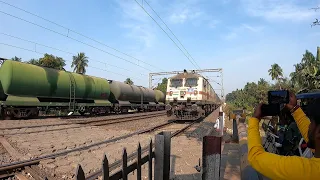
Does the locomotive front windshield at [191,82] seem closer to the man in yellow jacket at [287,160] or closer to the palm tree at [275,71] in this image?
the man in yellow jacket at [287,160]

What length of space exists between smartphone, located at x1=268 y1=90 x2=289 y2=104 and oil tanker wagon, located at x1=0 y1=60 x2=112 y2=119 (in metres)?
15.0

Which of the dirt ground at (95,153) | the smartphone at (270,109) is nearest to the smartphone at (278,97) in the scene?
the smartphone at (270,109)

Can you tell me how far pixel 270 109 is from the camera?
1805 mm

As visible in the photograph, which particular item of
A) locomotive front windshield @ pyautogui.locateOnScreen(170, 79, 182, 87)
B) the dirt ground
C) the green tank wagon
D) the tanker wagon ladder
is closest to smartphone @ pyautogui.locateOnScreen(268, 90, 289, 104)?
the dirt ground

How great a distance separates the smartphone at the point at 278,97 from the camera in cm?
199

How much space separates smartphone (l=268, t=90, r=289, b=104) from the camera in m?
1.99

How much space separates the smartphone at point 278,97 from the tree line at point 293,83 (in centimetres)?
584

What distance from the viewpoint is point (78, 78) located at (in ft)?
63.1

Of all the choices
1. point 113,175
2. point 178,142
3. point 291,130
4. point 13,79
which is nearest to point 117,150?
point 178,142

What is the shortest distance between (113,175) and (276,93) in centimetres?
156

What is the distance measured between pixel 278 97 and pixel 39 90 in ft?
52.5

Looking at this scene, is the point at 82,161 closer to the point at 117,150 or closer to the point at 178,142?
the point at 117,150

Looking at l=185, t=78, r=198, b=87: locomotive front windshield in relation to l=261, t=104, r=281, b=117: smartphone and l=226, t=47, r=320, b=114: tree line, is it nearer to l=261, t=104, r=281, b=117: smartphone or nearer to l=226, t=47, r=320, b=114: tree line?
l=226, t=47, r=320, b=114: tree line

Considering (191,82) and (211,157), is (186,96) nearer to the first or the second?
(191,82)
